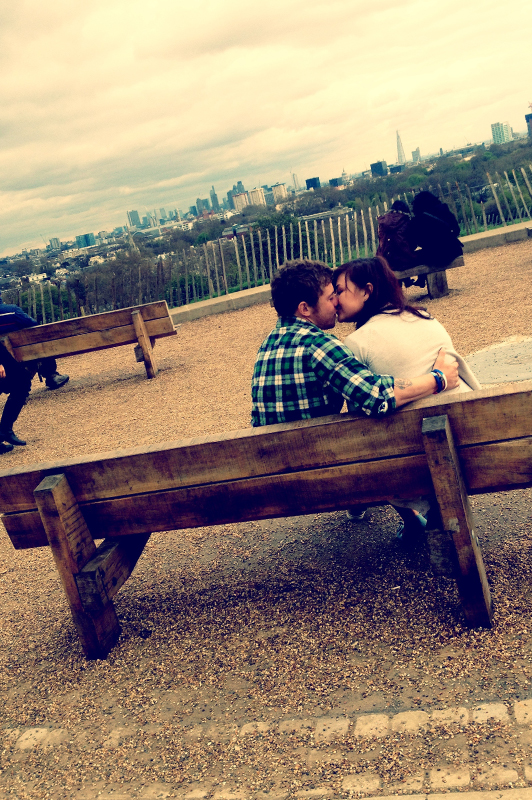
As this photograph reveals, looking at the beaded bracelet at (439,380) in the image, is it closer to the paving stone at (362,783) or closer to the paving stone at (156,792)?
the paving stone at (362,783)

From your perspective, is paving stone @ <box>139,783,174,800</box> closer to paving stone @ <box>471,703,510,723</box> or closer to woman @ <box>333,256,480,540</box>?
paving stone @ <box>471,703,510,723</box>

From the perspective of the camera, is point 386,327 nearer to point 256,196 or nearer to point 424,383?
point 424,383

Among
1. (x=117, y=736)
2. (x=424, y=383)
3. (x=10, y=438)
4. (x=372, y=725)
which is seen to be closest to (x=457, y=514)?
(x=424, y=383)

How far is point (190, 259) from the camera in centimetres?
1551

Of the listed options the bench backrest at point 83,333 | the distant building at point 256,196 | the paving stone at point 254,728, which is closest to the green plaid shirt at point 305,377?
the paving stone at point 254,728

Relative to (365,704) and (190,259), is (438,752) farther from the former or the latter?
(190,259)

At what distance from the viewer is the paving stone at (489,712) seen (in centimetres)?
221

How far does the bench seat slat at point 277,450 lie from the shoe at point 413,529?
2.77 feet

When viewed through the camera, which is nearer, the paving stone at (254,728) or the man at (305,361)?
the paving stone at (254,728)

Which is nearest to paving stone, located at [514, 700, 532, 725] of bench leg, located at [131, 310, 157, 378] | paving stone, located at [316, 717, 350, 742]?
paving stone, located at [316, 717, 350, 742]

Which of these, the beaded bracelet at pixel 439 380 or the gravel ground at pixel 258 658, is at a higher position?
the beaded bracelet at pixel 439 380

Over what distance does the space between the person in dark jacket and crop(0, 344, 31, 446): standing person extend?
5.30 meters

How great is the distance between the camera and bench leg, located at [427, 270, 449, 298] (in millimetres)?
10164

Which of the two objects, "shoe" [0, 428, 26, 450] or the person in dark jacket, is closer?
"shoe" [0, 428, 26, 450]
